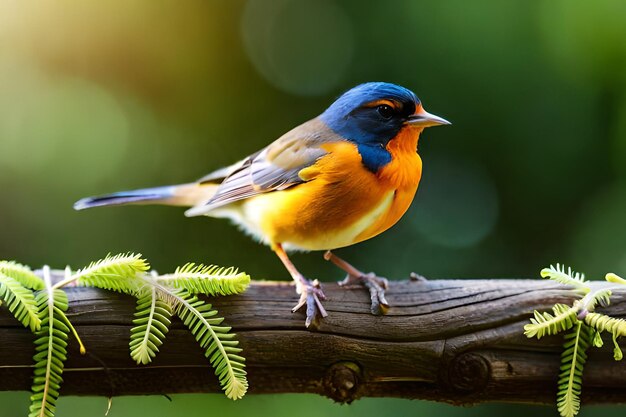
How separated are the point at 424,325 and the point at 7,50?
8.06 feet

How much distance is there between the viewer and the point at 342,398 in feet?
6.17

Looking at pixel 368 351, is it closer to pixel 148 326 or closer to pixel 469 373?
pixel 469 373

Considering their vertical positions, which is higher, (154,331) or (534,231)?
(534,231)

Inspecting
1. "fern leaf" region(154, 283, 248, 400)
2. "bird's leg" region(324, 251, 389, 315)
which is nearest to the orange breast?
"bird's leg" region(324, 251, 389, 315)

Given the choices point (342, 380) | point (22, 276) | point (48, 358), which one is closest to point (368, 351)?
point (342, 380)

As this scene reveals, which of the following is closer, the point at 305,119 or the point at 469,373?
the point at 469,373

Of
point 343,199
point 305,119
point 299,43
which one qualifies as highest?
point 299,43

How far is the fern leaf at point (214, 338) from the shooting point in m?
1.70

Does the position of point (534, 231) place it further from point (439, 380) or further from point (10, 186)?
point (10, 186)

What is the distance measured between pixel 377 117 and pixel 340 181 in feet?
0.83

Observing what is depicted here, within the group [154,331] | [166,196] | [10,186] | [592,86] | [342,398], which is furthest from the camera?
[10,186]

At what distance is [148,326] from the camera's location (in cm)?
172

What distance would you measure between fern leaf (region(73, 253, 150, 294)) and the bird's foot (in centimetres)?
43


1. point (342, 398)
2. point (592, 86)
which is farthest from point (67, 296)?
point (592, 86)
